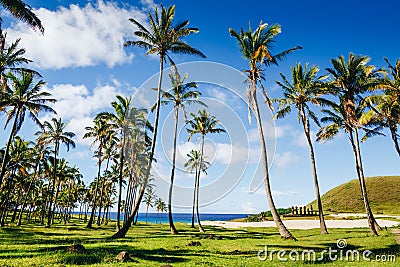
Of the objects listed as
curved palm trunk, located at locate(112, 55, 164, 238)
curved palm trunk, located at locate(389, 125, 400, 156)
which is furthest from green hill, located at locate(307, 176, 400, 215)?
curved palm trunk, located at locate(112, 55, 164, 238)

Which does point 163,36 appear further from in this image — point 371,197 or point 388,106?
point 371,197

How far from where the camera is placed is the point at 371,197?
274ft

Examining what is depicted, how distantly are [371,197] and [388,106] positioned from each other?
6752cm

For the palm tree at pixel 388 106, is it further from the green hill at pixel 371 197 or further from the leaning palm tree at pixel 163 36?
the green hill at pixel 371 197

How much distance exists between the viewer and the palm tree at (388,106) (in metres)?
26.2

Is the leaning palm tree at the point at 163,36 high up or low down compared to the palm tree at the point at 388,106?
up

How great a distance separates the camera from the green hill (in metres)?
75.8

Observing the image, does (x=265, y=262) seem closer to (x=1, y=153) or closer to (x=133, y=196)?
(x=1, y=153)

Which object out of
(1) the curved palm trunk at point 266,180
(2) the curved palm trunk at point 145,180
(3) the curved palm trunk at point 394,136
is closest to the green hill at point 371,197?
(3) the curved palm trunk at point 394,136

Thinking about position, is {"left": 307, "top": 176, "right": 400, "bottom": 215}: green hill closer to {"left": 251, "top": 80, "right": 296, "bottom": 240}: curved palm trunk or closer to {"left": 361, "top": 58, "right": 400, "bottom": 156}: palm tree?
{"left": 361, "top": 58, "right": 400, "bottom": 156}: palm tree

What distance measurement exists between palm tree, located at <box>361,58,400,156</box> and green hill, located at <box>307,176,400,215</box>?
46399mm

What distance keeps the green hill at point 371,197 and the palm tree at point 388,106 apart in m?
46.4

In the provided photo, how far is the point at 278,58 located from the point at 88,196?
81.7 meters

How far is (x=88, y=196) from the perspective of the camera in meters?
91.2
